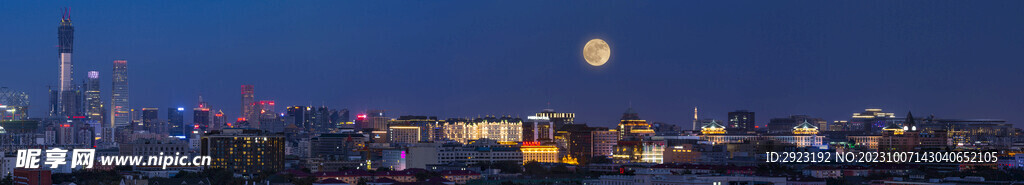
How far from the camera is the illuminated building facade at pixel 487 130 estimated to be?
18075 centimetres

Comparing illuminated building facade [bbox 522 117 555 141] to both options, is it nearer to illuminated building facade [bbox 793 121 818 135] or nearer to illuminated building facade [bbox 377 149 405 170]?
illuminated building facade [bbox 793 121 818 135]

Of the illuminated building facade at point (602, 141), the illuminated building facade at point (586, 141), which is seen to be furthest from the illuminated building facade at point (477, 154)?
the illuminated building facade at point (602, 141)

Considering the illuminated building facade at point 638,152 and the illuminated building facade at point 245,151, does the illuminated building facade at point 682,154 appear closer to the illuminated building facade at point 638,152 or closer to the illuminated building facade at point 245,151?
the illuminated building facade at point 638,152

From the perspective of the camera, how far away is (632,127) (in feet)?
628

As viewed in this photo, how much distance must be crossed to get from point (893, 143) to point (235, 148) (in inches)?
3019

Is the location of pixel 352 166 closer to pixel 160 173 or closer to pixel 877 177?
pixel 160 173

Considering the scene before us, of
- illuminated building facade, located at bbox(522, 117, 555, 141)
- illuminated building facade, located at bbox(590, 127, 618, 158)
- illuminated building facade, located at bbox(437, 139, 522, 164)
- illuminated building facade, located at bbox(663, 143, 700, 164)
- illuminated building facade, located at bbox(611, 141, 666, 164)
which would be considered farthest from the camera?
illuminated building facade, located at bbox(522, 117, 555, 141)

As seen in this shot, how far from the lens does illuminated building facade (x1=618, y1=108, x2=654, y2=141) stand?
620ft

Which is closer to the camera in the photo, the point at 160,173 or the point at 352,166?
the point at 160,173

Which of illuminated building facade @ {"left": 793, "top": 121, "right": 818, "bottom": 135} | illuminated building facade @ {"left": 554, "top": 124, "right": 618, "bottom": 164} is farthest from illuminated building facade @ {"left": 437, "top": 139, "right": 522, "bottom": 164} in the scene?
illuminated building facade @ {"left": 793, "top": 121, "right": 818, "bottom": 135}

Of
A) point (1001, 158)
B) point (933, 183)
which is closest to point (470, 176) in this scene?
point (933, 183)

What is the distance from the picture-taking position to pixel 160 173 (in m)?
108

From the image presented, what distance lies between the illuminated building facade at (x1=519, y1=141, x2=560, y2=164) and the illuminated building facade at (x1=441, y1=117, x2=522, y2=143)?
82.0 feet

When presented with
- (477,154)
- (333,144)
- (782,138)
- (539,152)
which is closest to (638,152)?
(539,152)
